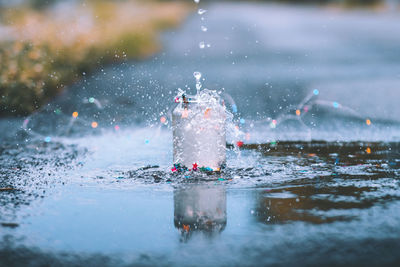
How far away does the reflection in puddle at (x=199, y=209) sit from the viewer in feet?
17.6

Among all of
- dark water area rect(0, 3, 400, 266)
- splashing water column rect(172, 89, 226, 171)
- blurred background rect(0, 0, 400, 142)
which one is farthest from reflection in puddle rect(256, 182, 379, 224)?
blurred background rect(0, 0, 400, 142)

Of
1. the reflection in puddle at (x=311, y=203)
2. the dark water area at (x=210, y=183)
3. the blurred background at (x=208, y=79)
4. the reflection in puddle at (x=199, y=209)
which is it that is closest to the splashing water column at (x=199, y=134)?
the dark water area at (x=210, y=183)

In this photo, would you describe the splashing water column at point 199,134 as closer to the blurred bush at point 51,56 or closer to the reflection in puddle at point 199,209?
the reflection in puddle at point 199,209

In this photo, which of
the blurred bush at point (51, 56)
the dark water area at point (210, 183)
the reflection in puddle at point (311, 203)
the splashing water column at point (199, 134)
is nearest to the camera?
the dark water area at point (210, 183)

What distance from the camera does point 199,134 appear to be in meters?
7.00

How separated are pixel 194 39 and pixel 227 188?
2309cm

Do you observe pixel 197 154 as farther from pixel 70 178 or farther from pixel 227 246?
pixel 227 246

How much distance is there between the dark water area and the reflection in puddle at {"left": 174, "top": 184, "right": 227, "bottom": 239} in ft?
0.05

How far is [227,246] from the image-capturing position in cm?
486

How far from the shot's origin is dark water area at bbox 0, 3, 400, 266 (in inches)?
191

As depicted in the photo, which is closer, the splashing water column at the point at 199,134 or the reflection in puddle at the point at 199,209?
the reflection in puddle at the point at 199,209

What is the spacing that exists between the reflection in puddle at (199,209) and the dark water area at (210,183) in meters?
0.02

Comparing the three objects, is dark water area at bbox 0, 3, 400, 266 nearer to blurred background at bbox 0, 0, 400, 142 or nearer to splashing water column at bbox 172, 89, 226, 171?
A: blurred background at bbox 0, 0, 400, 142

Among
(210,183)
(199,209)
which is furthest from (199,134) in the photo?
(199,209)
